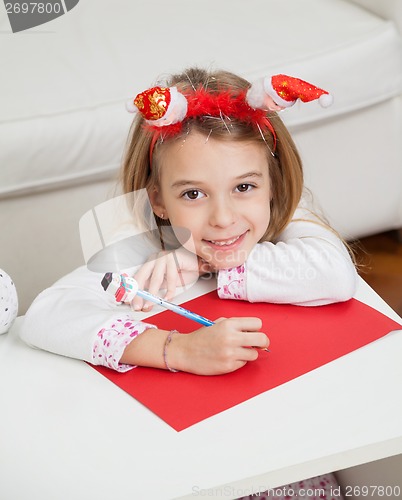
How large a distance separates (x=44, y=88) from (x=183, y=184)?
58 cm

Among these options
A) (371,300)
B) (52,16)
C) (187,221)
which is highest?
(52,16)

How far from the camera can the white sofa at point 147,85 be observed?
4.93 ft

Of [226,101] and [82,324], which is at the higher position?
[226,101]

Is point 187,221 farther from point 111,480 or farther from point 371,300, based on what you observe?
point 111,480

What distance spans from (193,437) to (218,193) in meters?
0.35

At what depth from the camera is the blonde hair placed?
3.46ft

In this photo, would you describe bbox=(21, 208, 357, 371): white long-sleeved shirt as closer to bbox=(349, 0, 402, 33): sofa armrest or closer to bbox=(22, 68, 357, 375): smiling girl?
bbox=(22, 68, 357, 375): smiling girl

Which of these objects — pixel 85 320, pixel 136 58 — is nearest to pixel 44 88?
pixel 136 58

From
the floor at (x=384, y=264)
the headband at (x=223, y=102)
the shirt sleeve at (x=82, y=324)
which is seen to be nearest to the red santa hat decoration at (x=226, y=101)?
the headband at (x=223, y=102)

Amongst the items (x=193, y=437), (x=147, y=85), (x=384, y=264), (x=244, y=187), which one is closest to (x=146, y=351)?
(x=193, y=437)

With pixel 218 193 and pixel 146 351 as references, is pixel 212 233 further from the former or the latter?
pixel 146 351

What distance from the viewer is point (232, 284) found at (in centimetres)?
105

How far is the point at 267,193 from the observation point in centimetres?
111

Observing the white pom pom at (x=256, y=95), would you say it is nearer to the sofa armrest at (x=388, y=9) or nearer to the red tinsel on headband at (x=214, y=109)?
the red tinsel on headband at (x=214, y=109)
